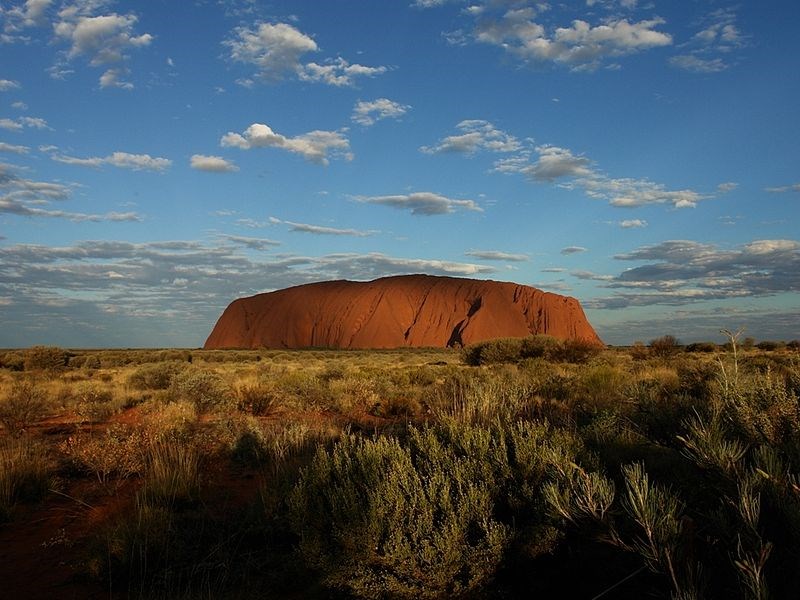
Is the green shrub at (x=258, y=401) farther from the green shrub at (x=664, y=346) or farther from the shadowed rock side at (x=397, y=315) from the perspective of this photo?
the shadowed rock side at (x=397, y=315)

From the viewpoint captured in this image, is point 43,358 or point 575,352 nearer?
point 575,352

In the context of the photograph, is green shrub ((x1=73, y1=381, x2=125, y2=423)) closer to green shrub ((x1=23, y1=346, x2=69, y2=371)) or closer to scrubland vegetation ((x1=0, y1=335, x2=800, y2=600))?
scrubland vegetation ((x1=0, y1=335, x2=800, y2=600))

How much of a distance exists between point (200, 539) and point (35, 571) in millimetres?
1196

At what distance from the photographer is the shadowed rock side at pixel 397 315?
72.4 m

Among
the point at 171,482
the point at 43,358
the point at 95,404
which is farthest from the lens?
the point at 43,358

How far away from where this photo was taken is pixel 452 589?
321 centimetres

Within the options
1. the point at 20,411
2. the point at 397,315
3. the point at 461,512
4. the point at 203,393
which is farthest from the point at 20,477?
the point at 397,315

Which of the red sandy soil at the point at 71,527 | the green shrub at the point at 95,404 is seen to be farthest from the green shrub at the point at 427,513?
the green shrub at the point at 95,404

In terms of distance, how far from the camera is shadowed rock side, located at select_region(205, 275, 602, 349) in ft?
237

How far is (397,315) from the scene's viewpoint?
75312 millimetres

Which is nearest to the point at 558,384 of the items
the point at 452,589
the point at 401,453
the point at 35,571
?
the point at 401,453

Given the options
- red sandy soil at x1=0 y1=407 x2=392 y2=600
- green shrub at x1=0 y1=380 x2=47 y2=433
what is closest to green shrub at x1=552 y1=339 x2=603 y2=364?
red sandy soil at x1=0 y1=407 x2=392 y2=600

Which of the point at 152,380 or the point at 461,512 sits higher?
the point at 461,512

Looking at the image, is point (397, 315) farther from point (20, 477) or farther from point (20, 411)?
point (20, 477)
